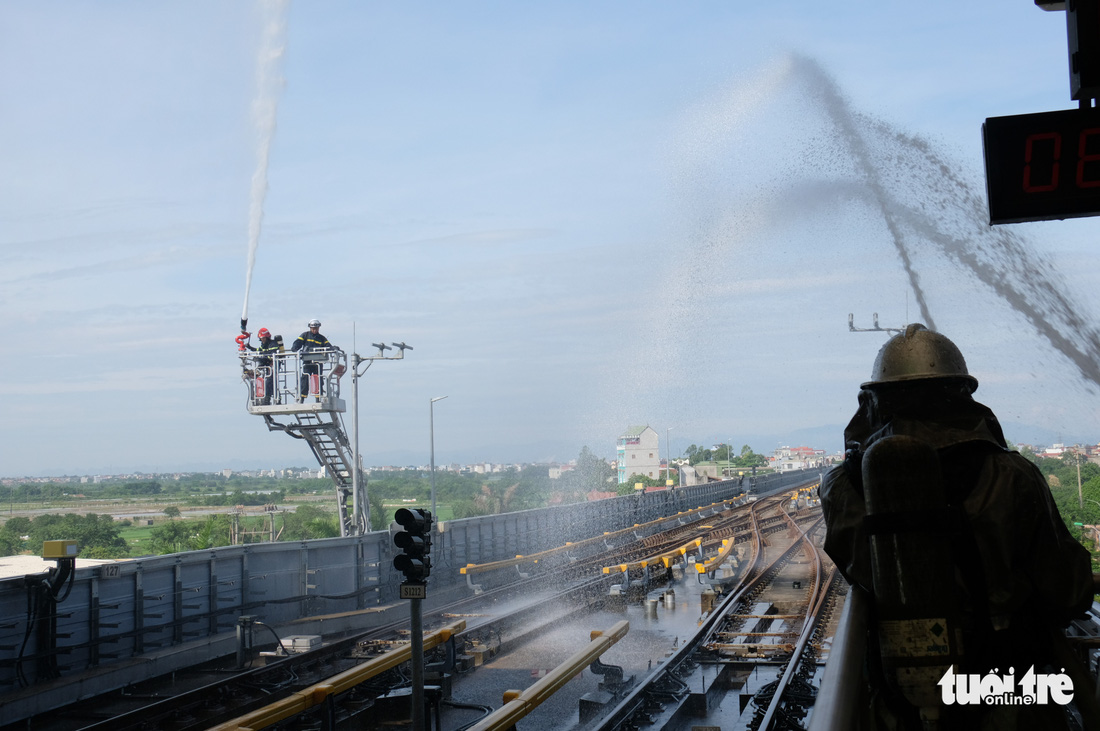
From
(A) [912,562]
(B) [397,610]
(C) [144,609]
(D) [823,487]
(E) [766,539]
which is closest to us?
(A) [912,562]

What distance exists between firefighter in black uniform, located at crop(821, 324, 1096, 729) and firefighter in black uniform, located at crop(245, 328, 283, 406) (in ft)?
78.5

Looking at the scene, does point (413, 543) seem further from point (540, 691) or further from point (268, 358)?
point (268, 358)

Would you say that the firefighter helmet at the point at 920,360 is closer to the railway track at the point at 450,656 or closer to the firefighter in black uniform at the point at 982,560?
the firefighter in black uniform at the point at 982,560

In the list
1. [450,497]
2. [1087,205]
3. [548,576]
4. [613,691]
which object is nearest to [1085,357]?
[1087,205]

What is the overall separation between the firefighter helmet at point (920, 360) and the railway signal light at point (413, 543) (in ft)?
20.2

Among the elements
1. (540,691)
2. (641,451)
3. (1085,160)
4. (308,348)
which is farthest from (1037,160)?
(641,451)

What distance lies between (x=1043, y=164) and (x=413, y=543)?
6955 mm

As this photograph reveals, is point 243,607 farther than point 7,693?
Yes

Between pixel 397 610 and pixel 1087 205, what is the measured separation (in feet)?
57.1

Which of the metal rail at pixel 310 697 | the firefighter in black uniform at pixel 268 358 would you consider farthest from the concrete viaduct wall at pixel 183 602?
the firefighter in black uniform at pixel 268 358

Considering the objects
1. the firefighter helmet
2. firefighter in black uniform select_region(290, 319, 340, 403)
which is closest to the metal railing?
firefighter in black uniform select_region(290, 319, 340, 403)

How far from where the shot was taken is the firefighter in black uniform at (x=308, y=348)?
25141mm

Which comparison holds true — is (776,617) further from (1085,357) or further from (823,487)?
(823,487)

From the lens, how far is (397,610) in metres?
19.5
